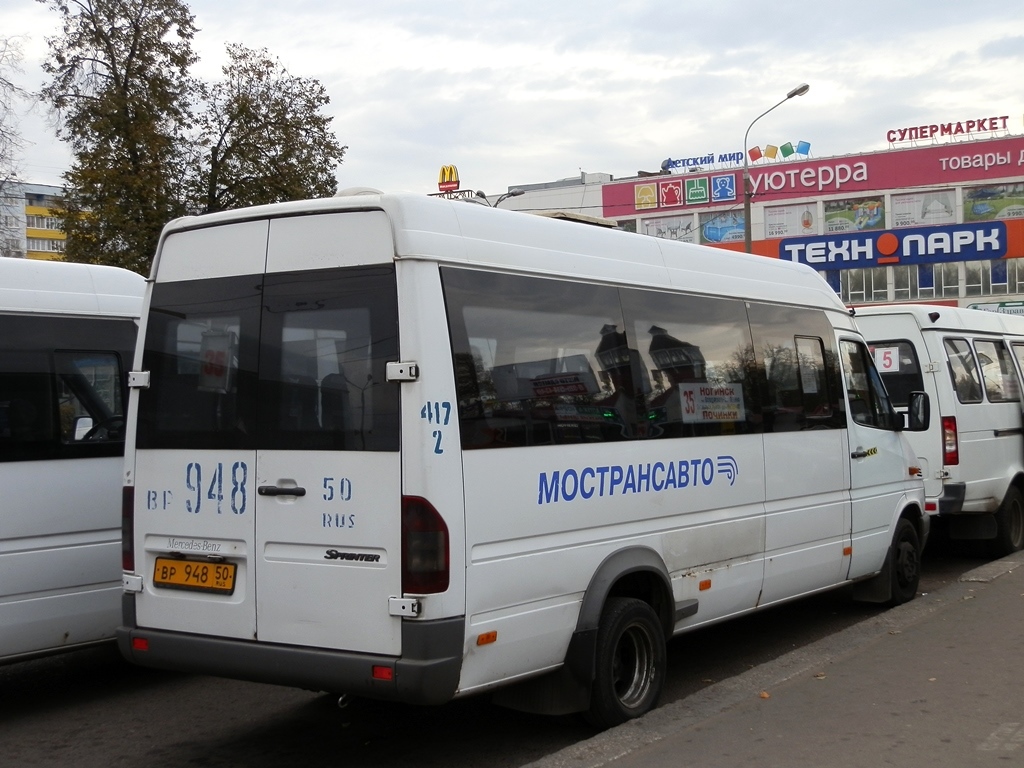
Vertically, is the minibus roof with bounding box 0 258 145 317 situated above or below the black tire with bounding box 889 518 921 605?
above

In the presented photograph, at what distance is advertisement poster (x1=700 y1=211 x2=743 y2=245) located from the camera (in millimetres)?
76688

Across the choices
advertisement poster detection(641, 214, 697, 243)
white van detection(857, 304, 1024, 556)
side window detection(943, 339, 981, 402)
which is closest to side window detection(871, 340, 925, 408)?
white van detection(857, 304, 1024, 556)

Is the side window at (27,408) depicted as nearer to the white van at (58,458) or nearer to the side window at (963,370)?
the white van at (58,458)

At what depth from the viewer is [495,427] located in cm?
532

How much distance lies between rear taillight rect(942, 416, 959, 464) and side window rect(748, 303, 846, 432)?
3.10 m

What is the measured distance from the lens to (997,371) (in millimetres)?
12062

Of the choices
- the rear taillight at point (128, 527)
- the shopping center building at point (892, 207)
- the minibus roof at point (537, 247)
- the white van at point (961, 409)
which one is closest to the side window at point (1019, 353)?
the white van at point (961, 409)

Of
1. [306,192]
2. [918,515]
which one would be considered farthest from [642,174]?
[918,515]

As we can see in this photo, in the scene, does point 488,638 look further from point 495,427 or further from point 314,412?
point 314,412

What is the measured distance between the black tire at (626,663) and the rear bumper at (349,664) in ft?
3.59

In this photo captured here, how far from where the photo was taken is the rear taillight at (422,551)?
490 cm

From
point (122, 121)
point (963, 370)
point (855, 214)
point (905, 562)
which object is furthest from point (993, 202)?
point (905, 562)

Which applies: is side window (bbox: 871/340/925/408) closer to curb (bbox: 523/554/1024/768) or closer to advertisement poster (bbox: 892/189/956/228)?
curb (bbox: 523/554/1024/768)

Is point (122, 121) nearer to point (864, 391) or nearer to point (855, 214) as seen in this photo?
point (864, 391)
